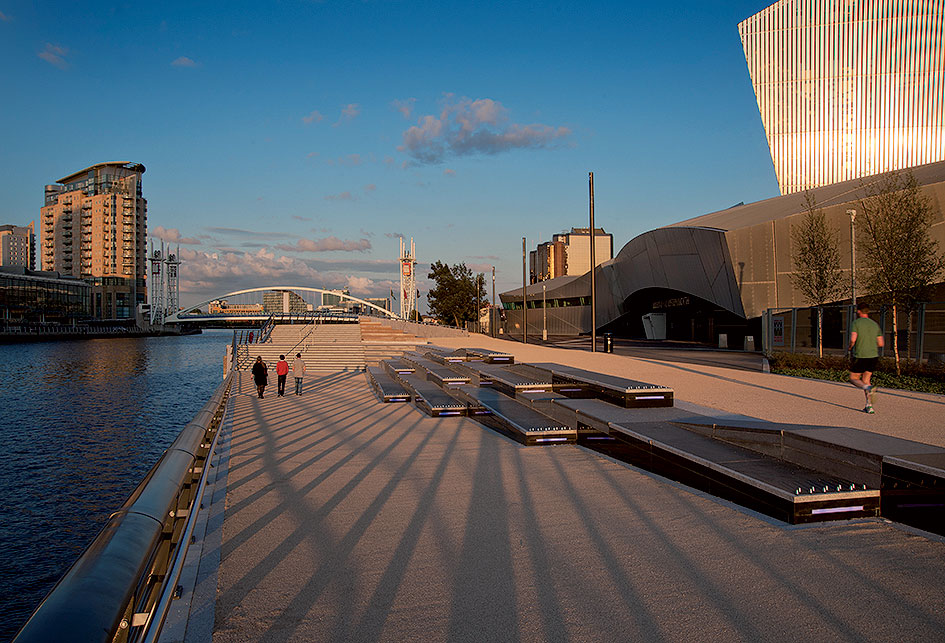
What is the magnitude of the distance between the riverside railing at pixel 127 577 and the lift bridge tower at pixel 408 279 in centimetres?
6405

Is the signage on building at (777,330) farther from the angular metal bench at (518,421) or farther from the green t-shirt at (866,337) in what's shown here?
the angular metal bench at (518,421)

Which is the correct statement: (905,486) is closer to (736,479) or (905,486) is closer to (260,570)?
(736,479)

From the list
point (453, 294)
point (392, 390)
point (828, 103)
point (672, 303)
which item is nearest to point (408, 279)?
point (453, 294)

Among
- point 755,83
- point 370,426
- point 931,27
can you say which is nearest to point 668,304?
point 755,83

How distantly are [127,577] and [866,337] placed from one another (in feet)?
34.7

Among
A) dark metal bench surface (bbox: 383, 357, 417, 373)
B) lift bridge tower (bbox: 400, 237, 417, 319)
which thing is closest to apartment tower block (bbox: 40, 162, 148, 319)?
lift bridge tower (bbox: 400, 237, 417, 319)

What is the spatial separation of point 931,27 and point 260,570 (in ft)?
169

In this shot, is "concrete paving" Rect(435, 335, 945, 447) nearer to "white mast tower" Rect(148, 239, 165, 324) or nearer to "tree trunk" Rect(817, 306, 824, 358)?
"tree trunk" Rect(817, 306, 824, 358)

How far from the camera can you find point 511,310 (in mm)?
77188

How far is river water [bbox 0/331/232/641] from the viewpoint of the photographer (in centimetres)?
870

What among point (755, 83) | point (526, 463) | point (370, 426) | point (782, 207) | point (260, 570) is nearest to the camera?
point (260, 570)

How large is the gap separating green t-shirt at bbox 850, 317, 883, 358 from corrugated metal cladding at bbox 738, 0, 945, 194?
38.0m

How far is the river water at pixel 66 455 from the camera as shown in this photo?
28.5 ft

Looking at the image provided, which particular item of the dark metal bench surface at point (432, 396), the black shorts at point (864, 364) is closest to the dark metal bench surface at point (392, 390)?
the dark metal bench surface at point (432, 396)
